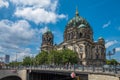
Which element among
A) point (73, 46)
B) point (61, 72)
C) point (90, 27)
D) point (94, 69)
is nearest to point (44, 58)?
point (73, 46)

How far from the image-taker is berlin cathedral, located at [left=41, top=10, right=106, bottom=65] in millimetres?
110188

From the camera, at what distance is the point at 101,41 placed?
404 feet

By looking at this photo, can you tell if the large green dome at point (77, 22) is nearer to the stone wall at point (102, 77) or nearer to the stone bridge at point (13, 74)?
the stone bridge at point (13, 74)

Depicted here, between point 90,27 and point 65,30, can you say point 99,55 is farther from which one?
point 65,30

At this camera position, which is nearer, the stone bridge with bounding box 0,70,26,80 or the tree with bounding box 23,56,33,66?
the stone bridge with bounding box 0,70,26,80

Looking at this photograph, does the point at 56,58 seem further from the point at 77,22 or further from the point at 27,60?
the point at 27,60

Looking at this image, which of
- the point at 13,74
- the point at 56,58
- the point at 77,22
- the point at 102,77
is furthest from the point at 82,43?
the point at 102,77

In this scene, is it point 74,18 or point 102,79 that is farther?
point 74,18

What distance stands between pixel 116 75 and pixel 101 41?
318 feet

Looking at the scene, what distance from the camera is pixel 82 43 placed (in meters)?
110

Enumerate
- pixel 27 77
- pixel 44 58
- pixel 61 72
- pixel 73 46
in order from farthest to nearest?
pixel 73 46
pixel 44 58
pixel 27 77
pixel 61 72

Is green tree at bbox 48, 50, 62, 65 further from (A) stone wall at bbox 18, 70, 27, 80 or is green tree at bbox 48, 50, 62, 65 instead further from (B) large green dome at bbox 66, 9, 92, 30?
(B) large green dome at bbox 66, 9, 92, 30

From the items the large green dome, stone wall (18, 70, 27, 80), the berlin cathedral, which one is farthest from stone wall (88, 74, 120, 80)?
the large green dome

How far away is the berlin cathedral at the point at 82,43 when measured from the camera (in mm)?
110188
